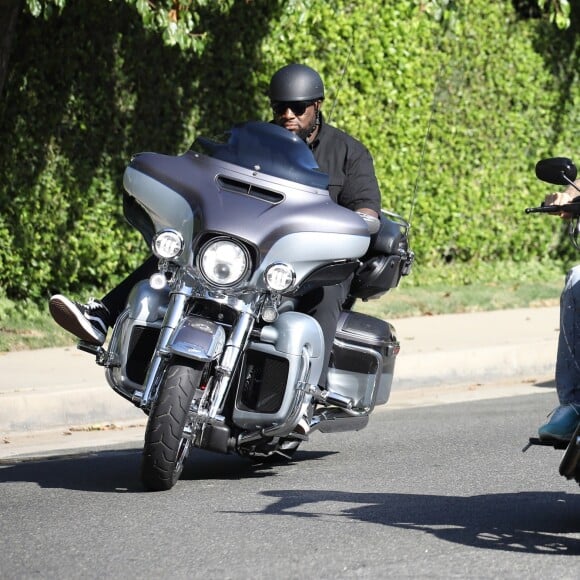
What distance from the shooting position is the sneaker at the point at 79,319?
6.28 metres

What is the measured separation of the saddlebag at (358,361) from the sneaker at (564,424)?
190 cm

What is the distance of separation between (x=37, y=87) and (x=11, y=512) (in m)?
5.72

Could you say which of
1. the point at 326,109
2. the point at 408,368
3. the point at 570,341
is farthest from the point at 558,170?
the point at 326,109

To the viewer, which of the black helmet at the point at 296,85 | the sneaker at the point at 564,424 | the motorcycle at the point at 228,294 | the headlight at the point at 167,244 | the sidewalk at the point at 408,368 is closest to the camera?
the sneaker at the point at 564,424

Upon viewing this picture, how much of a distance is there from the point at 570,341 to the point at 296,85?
2259 millimetres

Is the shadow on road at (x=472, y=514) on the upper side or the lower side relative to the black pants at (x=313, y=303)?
lower

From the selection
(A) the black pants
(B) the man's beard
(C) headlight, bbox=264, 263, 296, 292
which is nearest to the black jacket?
(B) the man's beard

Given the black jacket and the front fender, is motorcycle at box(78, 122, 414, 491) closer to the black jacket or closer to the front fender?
the front fender

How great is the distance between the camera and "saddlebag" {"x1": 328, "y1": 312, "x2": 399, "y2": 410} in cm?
682

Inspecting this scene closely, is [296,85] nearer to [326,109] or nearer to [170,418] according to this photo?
[170,418]

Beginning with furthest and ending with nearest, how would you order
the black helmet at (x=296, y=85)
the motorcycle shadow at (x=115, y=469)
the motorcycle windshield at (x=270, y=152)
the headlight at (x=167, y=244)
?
the black helmet at (x=296, y=85) → the motorcycle shadow at (x=115, y=469) → the motorcycle windshield at (x=270, y=152) → the headlight at (x=167, y=244)

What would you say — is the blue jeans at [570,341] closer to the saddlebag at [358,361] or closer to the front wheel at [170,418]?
the front wheel at [170,418]

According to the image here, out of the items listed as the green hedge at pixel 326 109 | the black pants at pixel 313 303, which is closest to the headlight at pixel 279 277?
the black pants at pixel 313 303

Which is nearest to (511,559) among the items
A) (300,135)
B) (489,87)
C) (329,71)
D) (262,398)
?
(262,398)
